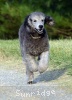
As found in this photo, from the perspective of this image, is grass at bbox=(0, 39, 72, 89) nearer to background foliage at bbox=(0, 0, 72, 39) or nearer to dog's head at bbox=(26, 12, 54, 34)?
dog's head at bbox=(26, 12, 54, 34)

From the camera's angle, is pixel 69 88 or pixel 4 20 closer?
pixel 69 88

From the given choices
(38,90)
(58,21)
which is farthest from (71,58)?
(58,21)

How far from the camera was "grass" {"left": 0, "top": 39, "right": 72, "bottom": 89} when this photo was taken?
380 inches

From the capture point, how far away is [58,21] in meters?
17.3

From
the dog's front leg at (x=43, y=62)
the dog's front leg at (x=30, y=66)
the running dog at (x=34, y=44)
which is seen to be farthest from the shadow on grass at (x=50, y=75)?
the dog's front leg at (x=43, y=62)

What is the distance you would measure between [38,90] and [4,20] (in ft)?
34.1

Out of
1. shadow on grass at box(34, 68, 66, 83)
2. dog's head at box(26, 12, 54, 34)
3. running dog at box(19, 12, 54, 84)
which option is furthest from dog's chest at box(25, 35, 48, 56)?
shadow on grass at box(34, 68, 66, 83)

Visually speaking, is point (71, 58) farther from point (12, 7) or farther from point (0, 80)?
point (12, 7)

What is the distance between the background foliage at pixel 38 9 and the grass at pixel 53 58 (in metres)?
5.02

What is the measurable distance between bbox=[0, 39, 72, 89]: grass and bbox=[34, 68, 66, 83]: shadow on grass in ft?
0.31

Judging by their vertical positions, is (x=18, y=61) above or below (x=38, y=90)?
below

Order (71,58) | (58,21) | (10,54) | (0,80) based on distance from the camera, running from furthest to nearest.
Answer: (58,21), (10,54), (71,58), (0,80)

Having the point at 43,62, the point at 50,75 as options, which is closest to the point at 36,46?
the point at 43,62

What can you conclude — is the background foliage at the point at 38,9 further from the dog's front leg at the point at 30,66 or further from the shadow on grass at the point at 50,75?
the dog's front leg at the point at 30,66
